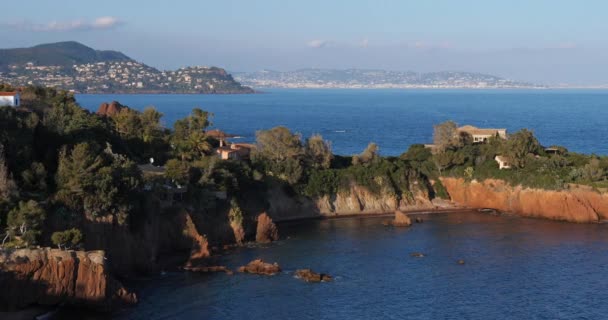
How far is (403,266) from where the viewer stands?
47.0 m

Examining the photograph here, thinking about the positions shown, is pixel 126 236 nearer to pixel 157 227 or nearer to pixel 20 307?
pixel 157 227

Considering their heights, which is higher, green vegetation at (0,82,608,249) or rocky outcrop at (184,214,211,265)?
green vegetation at (0,82,608,249)

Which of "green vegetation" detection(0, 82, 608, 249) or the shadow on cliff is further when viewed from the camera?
"green vegetation" detection(0, 82, 608, 249)

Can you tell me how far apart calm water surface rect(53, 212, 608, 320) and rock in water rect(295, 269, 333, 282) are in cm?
69

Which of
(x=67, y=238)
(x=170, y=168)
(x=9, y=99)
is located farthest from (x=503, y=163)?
(x=67, y=238)

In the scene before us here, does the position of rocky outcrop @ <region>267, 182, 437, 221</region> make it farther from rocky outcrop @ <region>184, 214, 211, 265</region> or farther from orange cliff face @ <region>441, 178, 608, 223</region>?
rocky outcrop @ <region>184, 214, 211, 265</region>

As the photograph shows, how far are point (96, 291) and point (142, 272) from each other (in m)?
7.96

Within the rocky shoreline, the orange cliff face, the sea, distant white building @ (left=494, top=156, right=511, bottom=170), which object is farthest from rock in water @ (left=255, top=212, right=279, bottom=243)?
distant white building @ (left=494, top=156, right=511, bottom=170)

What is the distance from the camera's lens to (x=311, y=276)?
43.7 meters

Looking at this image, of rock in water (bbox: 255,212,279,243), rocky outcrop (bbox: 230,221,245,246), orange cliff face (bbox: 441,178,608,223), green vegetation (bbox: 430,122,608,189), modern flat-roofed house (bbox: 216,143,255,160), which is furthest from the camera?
modern flat-roofed house (bbox: 216,143,255,160)

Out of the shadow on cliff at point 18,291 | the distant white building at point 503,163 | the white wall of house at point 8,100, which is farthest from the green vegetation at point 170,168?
the shadow on cliff at point 18,291

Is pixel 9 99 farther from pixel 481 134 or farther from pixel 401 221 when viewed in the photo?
pixel 481 134

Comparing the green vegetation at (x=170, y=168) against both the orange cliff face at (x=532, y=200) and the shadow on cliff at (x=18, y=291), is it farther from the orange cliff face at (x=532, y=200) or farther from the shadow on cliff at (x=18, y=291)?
the shadow on cliff at (x=18, y=291)

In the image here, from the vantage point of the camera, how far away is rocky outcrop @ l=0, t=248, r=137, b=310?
35.2 metres
